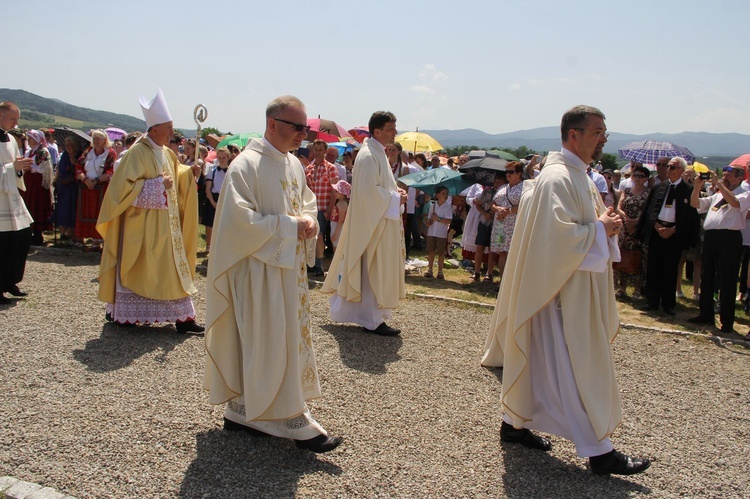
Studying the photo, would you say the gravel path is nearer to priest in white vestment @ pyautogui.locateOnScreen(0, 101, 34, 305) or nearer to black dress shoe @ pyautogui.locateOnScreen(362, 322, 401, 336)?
black dress shoe @ pyautogui.locateOnScreen(362, 322, 401, 336)

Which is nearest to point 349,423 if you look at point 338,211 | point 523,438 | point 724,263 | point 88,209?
point 523,438

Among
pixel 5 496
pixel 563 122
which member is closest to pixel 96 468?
pixel 5 496

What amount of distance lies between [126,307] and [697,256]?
8617 millimetres

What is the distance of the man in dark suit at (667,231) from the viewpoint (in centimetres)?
865

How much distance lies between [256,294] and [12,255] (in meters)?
5.03

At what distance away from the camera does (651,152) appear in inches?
566

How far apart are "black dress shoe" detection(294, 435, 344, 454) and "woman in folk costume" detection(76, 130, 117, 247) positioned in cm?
807

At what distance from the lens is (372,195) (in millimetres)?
6641


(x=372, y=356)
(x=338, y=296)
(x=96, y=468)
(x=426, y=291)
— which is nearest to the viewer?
(x=96, y=468)

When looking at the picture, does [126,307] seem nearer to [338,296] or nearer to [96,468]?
[338,296]

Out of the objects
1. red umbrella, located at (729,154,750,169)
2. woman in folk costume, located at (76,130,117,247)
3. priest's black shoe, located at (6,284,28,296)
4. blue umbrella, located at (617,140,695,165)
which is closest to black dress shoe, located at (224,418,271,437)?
priest's black shoe, located at (6,284,28,296)

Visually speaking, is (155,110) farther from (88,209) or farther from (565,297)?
(88,209)

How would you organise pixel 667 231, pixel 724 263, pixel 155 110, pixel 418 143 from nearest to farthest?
pixel 155 110 < pixel 724 263 < pixel 667 231 < pixel 418 143

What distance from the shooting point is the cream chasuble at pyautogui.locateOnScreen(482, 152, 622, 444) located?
12.6 ft
